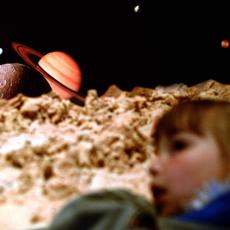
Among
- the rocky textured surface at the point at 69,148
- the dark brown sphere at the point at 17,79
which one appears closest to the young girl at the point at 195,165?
the rocky textured surface at the point at 69,148

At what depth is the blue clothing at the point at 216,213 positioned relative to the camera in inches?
25.3

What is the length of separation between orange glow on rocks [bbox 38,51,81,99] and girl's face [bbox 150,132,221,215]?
2716 mm

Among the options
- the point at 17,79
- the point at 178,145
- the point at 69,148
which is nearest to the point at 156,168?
the point at 178,145

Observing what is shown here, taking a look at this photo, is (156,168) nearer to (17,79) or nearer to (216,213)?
(216,213)

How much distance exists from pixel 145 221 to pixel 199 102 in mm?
278

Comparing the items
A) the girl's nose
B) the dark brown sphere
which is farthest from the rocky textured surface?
the dark brown sphere

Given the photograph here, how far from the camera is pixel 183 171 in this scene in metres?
0.72

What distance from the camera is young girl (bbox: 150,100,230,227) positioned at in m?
0.66

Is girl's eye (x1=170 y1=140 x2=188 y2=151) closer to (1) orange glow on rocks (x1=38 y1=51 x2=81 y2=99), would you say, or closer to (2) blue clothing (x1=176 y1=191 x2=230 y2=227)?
(2) blue clothing (x1=176 y1=191 x2=230 y2=227)

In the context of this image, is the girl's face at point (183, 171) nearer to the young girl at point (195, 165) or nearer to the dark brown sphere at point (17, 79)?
the young girl at point (195, 165)

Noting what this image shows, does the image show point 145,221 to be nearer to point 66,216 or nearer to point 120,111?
point 66,216

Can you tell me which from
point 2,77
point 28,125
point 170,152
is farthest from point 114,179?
point 2,77

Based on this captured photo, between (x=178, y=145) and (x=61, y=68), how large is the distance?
2.96 metres

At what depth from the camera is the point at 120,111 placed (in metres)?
1.47
